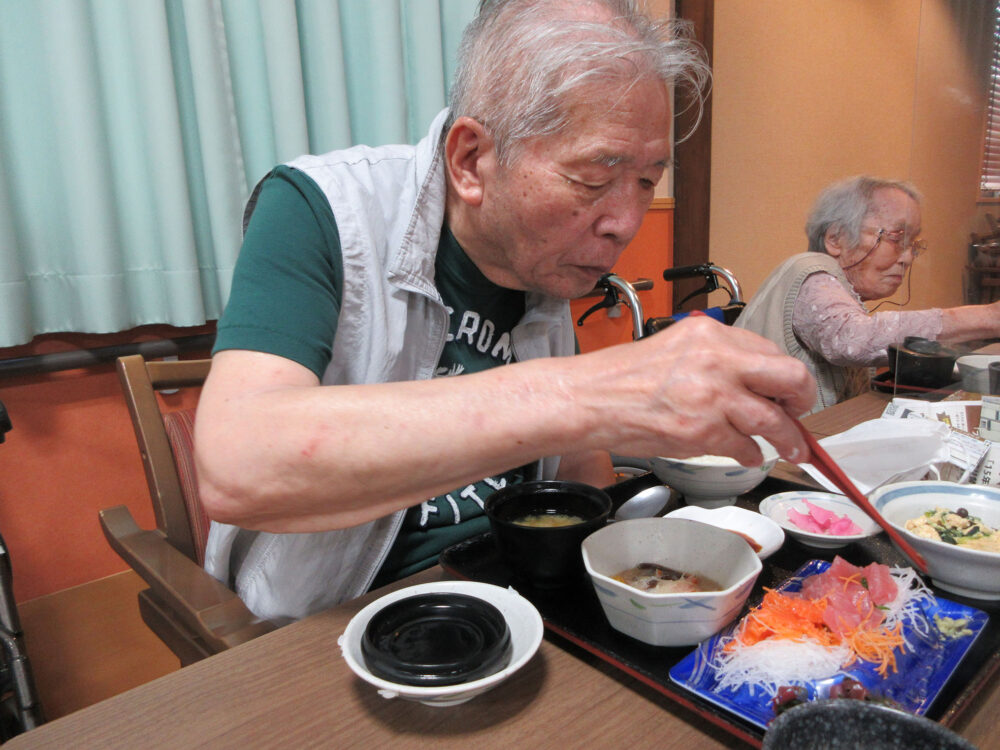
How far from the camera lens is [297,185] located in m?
0.94

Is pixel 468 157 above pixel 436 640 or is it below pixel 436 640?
above

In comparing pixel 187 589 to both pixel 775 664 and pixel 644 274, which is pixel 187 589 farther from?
pixel 644 274

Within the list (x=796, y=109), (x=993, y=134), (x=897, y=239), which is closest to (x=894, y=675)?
(x=897, y=239)

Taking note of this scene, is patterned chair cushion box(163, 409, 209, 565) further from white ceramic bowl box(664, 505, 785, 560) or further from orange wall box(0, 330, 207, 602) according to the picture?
white ceramic bowl box(664, 505, 785, 560)

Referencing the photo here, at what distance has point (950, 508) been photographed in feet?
3.14

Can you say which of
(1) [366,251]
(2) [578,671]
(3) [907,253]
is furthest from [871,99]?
(2) [578,671]

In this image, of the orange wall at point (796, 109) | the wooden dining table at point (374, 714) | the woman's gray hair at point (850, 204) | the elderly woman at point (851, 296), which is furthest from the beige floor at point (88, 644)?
the orange wall at point (796, 109)

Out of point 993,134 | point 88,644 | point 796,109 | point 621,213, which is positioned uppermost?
point 796,109

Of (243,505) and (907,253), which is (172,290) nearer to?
(243,505)

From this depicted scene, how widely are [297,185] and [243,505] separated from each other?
49 cm

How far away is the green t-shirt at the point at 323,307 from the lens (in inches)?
31.2

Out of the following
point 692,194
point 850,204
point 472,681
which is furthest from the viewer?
point 692,194

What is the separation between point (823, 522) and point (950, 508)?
0.21 meters

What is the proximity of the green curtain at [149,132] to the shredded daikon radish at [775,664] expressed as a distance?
1.51 metres
